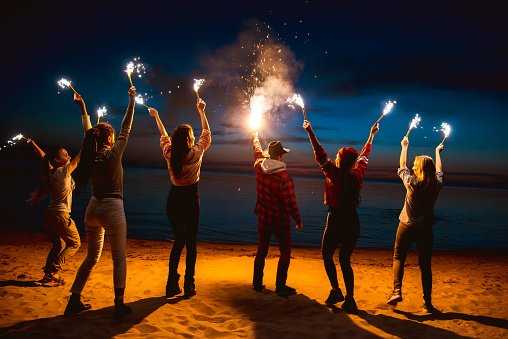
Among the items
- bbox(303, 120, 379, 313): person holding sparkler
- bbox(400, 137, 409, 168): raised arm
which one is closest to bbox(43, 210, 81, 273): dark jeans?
bbox(303, 120, 379, 313): person holding sparkler

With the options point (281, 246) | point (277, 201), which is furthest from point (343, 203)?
point (281, 246)

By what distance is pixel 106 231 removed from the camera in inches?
147

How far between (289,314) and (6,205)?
944 inches

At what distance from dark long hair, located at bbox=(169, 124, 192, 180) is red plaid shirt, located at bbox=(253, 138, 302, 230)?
131 centimetres

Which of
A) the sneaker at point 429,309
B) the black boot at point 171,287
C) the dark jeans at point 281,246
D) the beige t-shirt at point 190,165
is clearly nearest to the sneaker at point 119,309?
the black boot at point 171,287

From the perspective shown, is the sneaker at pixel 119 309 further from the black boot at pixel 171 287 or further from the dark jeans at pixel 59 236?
the dark jeans at pixel 59 236

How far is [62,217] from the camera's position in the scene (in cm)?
493

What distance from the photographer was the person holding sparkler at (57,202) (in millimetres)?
4910

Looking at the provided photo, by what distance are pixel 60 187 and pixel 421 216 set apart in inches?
225

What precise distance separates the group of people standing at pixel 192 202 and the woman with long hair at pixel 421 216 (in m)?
0.01

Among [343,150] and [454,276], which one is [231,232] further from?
[343,150]

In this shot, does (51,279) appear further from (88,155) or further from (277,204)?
(277,204)

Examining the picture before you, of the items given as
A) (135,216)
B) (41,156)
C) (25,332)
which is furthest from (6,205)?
(25,332)

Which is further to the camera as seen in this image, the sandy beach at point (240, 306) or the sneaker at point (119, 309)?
the sneaker at point (119, 309)
